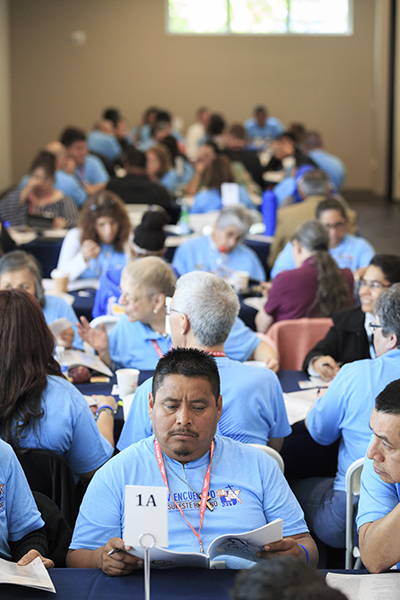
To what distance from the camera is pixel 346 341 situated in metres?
3.29

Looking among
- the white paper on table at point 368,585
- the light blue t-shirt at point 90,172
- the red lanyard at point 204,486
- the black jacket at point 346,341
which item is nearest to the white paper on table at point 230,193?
the light blue t-shirt at point 90,172

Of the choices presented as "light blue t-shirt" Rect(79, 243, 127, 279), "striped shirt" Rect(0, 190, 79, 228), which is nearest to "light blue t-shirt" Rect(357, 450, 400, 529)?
"light blue t-shirt" Rect(79, 243, 127, 279)

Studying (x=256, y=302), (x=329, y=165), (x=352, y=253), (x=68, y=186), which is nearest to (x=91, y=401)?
(x=256, y=302)

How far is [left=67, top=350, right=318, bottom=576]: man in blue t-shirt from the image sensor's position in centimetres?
171

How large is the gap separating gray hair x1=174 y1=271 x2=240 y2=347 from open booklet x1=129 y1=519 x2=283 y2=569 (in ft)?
2.91

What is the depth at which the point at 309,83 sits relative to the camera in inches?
595

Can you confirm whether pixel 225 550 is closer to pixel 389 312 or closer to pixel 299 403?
pixel 389 312

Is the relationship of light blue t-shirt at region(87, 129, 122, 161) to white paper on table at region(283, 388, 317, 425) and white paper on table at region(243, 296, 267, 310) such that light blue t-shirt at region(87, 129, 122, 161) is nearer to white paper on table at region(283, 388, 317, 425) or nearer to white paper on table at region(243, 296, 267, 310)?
white paper on table at region(243, 296, 267, 310)

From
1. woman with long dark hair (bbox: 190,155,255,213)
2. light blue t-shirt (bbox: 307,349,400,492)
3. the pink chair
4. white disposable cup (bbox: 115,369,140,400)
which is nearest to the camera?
light blue t-shirt (bbox: 307,349,400,492)

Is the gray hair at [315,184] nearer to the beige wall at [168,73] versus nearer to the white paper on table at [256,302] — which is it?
the white paper on table at [256,302]

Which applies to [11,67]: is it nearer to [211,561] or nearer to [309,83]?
[309,83]

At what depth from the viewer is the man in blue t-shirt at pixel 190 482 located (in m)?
1.71

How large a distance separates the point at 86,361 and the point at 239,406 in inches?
43.5

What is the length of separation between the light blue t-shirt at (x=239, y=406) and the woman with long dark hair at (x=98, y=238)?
8.13ft
